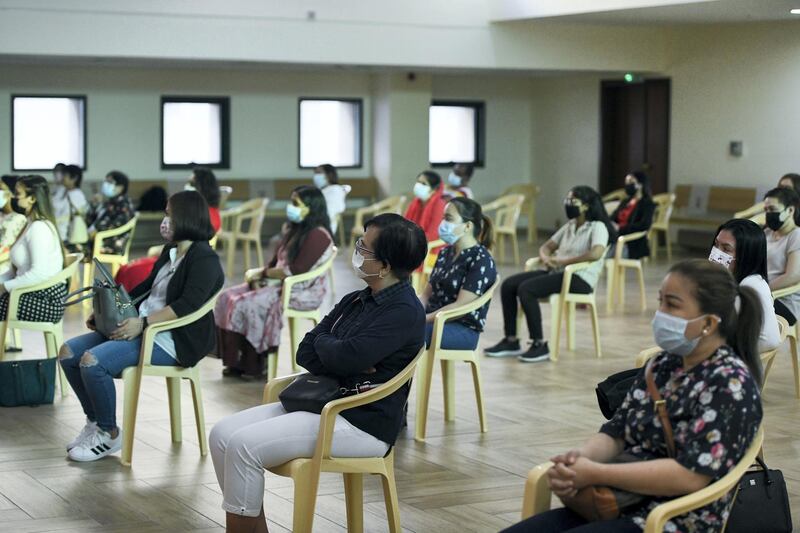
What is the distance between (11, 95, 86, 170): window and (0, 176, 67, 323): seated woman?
9.27 meters

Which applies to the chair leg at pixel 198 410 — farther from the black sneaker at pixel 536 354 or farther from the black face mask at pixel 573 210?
the black face mask at pixel 573 210

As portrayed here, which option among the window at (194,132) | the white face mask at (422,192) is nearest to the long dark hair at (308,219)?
the white face mask at (422,192)

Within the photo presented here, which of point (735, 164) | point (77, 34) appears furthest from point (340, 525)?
point (735, 164)

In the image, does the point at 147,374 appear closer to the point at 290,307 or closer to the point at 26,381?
the point at 26,381

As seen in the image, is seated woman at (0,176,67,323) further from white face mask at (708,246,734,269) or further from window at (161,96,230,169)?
window at (161,96,230,169)

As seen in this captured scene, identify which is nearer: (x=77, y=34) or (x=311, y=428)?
(x=311, y=428)

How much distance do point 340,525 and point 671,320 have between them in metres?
1.81

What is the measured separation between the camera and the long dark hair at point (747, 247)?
4758mm

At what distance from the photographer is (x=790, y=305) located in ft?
21.6

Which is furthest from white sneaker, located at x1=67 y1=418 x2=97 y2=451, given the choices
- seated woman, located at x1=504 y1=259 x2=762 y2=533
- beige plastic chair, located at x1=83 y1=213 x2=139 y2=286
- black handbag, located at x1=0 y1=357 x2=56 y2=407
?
beige plastic chair, located at x1=83 y1=213 x2=139 y2=286

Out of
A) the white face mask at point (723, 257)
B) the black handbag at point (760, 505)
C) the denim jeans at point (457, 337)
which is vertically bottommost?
the black handbag at point (760, 505)

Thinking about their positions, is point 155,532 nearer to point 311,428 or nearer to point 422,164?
point 311,428

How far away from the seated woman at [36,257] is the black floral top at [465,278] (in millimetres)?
1943

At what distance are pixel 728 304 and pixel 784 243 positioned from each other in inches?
158
